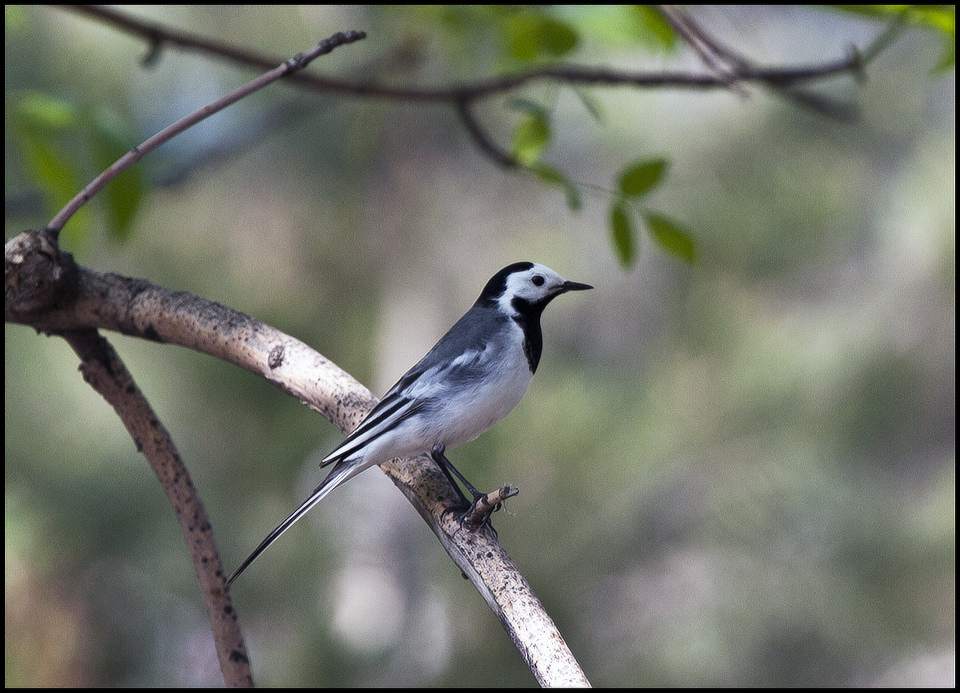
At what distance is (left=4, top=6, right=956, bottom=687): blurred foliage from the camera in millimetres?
2211

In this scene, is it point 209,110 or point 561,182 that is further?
point 561,182

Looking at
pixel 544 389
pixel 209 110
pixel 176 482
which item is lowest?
pixel 176 482

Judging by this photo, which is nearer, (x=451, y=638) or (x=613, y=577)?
(x=451, y=638)

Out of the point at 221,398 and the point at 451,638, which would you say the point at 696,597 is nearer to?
the point at 451,638

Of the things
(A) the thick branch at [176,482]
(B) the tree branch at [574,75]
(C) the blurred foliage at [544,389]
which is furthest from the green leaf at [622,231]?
(C) the blurred foliage at [544,389]

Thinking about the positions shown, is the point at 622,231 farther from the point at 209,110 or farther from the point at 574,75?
the point at 209,110

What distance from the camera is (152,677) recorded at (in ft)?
8.21

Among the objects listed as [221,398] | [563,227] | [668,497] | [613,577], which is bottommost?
[613,577]

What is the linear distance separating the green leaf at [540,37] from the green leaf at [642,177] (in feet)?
0.53

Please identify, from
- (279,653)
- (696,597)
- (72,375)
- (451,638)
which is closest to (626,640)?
(696,597)

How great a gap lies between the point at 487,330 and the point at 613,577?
140 cm

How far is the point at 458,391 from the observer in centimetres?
102

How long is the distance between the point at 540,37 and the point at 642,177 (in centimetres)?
20

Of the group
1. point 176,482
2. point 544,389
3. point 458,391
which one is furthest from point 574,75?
point 544,389
